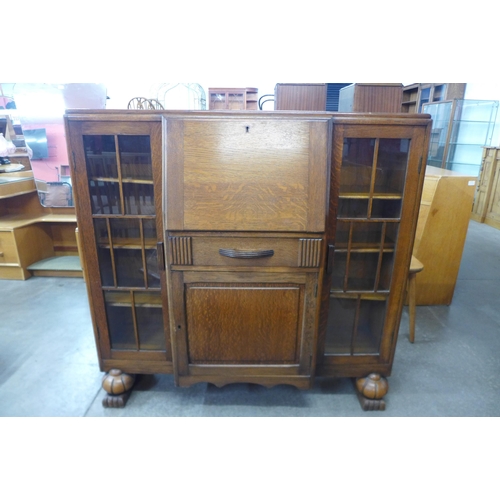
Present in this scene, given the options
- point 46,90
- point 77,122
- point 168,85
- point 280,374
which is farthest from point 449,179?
point 46,90

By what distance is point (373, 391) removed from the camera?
5.30 feet

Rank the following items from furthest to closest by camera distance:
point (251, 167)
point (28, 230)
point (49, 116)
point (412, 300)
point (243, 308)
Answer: point (28, 230), point (49, 116), point (412, 300), point (243, 308), point (251, 167)

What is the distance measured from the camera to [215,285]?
137cm

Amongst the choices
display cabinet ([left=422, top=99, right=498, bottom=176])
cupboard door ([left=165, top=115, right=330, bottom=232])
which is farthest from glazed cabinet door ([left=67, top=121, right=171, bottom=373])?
display cabinet ([left=422, top=99, right=498, bottom=176])

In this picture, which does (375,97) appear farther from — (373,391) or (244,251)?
(373,391)

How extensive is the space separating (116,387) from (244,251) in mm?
971

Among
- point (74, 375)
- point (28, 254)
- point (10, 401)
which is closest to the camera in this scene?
point (10, 401)

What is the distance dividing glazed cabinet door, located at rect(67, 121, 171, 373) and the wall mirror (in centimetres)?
180

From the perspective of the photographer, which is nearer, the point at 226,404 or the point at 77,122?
the point at 77,122

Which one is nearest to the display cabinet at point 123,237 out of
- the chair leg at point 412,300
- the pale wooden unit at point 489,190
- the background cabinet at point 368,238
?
the background cabinet at point 368,238

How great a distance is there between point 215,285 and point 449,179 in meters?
1.89

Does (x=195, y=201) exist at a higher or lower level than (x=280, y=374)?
higher

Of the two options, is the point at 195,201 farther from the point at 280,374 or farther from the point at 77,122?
the point at 280,374

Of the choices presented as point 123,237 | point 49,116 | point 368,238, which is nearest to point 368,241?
point 368,238
